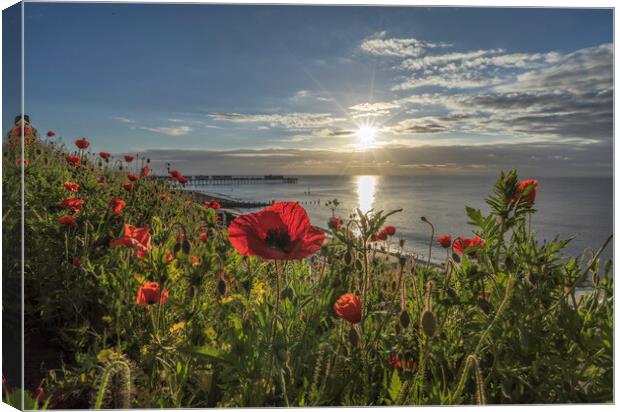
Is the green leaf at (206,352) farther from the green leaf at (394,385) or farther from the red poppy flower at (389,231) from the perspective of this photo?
the red poppy flower at (389,231)

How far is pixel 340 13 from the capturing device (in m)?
2.43

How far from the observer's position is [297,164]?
2709 mm

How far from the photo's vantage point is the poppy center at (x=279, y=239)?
5.50 feet

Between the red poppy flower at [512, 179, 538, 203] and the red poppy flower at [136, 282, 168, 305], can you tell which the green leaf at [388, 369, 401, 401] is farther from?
the red poppy flower at [136, 282, 168, 305]

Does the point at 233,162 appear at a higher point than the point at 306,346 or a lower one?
higher

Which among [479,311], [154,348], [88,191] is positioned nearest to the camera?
[479,311]

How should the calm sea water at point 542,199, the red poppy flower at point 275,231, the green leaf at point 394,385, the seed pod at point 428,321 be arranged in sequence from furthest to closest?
1. the calm sea water at point 542,199
2. the green leaf at point 394,385
3. the red poppy flower at point 275,231
4. the seed pod at point 428,321

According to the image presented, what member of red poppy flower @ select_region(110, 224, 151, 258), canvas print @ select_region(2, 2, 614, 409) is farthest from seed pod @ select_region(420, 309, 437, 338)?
red poppy flower @ select_region(110, 224, 151, 258)

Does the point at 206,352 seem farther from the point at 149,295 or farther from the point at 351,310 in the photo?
the point at 351,310

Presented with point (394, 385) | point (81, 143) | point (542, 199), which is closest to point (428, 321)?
point (394, 385)

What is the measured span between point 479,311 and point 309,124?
1.21m

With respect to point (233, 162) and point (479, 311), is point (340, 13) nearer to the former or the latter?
point (233, 162)

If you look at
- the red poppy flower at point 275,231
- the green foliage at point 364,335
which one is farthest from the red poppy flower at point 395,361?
the red poppy flower at point 275,231

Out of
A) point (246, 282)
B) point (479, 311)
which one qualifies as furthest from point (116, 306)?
point (479, 311)
